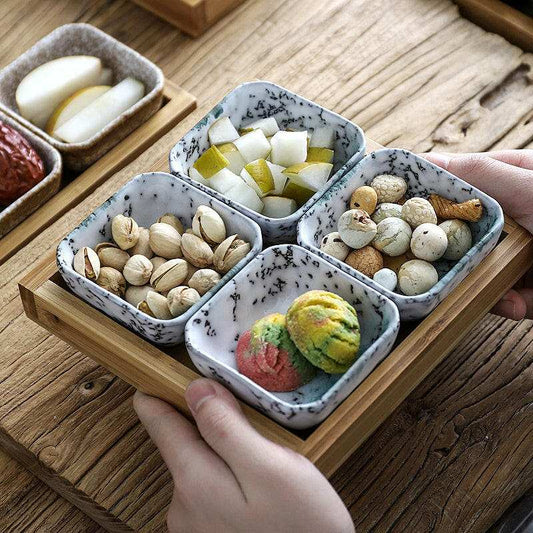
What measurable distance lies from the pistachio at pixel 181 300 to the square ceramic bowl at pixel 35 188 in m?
0.29

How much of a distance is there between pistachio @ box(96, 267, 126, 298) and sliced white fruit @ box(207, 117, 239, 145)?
0.65ft

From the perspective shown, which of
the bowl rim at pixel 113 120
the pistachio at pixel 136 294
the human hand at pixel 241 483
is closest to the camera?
the human hand at pixel 241 483

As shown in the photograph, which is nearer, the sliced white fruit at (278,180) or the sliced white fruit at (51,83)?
the sliced white fruit at (278,180)

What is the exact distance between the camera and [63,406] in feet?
3.38

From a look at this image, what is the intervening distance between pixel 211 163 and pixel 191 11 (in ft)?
1.35

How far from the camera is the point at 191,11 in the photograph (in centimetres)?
133

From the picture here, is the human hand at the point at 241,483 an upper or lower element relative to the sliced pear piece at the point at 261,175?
lower

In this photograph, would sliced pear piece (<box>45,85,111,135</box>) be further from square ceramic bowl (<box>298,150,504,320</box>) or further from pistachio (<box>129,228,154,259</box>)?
square ceramic bowl (<box>298,150,504,320</box>)

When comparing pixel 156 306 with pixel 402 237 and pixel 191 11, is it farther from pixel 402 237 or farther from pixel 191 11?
pixel 191 11

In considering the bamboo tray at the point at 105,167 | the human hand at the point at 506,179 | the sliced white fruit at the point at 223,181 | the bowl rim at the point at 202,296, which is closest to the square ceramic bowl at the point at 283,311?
the bowl rim at the point at 202,296

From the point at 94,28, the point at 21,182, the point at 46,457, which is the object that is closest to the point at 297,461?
the point at 46,457

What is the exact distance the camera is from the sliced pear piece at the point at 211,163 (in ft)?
3.28

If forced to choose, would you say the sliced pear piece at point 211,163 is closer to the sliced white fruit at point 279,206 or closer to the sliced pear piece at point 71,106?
the sliced white fruit at point 279,206

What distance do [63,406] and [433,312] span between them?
16.0 inches
